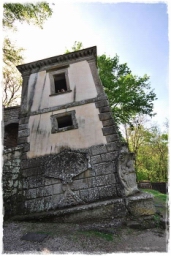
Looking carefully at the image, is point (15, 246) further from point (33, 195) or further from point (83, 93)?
point (83, 93)

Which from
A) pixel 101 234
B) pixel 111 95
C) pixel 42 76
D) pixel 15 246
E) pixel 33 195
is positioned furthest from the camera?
pixel 111 95

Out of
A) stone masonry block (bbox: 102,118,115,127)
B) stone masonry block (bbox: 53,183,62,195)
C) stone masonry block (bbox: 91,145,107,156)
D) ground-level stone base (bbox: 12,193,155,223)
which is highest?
stone masonry block (bbox: 102,118,115,127)

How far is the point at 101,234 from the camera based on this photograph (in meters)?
4.85

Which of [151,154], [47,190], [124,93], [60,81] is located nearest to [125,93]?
[124,93]

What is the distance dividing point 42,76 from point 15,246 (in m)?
7.44

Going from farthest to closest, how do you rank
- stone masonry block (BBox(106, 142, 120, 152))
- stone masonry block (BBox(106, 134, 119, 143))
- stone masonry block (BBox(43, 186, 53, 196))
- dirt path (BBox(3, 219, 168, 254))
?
stone masonry block (BBox(106, 134, 119, 143)) → stone masonry block (BBox(106, 142, 120, 152)) → stone masonry block (BBox(43, 186, 53, 196)) → dirt path (BBox(3, 219, 168, 254))

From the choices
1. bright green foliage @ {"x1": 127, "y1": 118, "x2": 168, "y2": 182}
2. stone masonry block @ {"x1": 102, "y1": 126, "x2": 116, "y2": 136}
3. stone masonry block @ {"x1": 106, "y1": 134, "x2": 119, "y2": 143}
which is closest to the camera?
stone masonry block @ {"x1": 106, "y1": 134, "x2": 119, "y2": 143}

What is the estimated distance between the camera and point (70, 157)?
6887 millimetres

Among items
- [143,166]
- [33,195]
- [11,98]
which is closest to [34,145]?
[33,195]

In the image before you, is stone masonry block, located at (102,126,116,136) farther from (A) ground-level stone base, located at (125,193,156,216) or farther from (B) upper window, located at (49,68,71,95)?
(B) upper window, located at (49,68,71,95)

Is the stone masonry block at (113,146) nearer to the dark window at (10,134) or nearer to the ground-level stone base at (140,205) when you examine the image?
the ground-level stone base at (140,205)

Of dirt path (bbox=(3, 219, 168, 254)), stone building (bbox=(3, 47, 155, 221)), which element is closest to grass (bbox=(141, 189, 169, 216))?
stone building (bbox=(3, 47, 155, 221))

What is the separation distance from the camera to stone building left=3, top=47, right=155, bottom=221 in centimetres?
612

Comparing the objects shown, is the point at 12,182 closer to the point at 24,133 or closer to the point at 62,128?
the point at 24,133
